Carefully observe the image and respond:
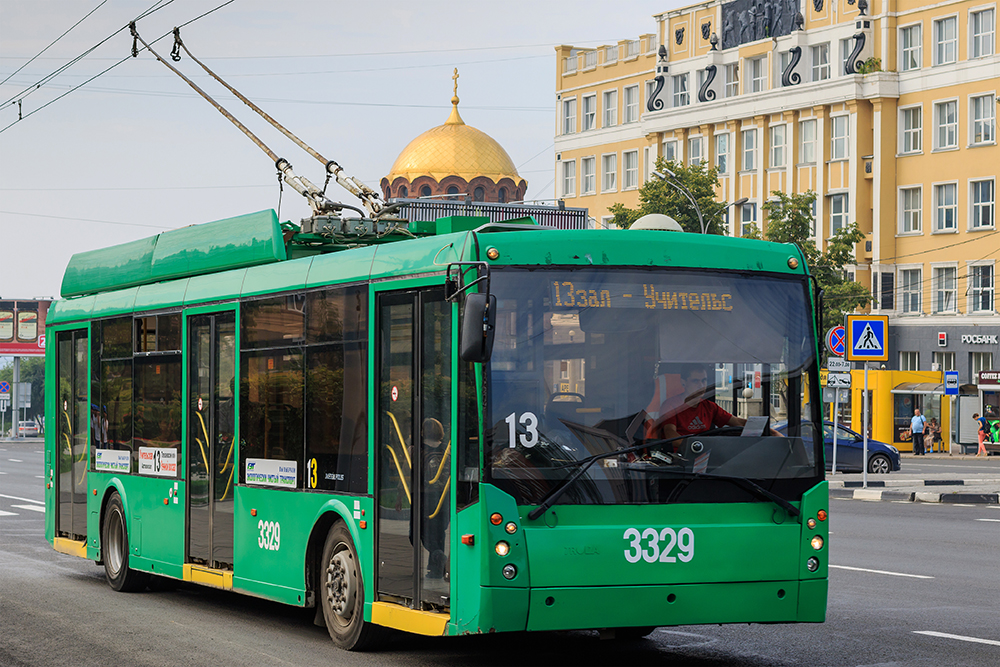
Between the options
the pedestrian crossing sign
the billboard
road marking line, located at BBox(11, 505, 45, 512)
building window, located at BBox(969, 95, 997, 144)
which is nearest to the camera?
road marking line, located at BBox(11, 505, 45, 512)

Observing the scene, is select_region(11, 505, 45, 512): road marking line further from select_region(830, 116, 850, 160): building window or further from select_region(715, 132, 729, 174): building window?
select_region(715, 132, 729, 174): building window

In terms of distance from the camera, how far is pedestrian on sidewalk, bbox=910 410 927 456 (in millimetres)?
52875

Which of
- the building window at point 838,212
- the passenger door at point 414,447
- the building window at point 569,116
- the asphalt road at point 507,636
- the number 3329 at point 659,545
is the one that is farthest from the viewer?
the building window at point 569,116

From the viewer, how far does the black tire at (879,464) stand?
117 feet

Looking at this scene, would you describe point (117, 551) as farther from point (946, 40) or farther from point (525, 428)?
point (946, 40)

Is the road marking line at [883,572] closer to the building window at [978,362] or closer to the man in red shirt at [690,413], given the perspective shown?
the man in red shirt at [690,413]

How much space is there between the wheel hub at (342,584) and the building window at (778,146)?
54418 mm

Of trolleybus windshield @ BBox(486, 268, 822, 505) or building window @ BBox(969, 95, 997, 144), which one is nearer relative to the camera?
trolleybus windshield @ BBox(486, 268, 822, 505)

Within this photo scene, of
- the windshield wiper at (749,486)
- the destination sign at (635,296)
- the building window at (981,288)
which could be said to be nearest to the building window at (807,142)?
the building window at (981,288)

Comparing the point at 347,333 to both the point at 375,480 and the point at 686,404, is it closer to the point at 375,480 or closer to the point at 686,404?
the point at 375,480

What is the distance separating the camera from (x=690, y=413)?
8516mm

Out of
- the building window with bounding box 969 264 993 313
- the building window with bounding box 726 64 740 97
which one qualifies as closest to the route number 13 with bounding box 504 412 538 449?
the building window with bounding box 969 264 993 313

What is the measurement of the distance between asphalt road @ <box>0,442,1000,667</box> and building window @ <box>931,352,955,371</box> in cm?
4228

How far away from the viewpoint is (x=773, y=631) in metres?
10.8
